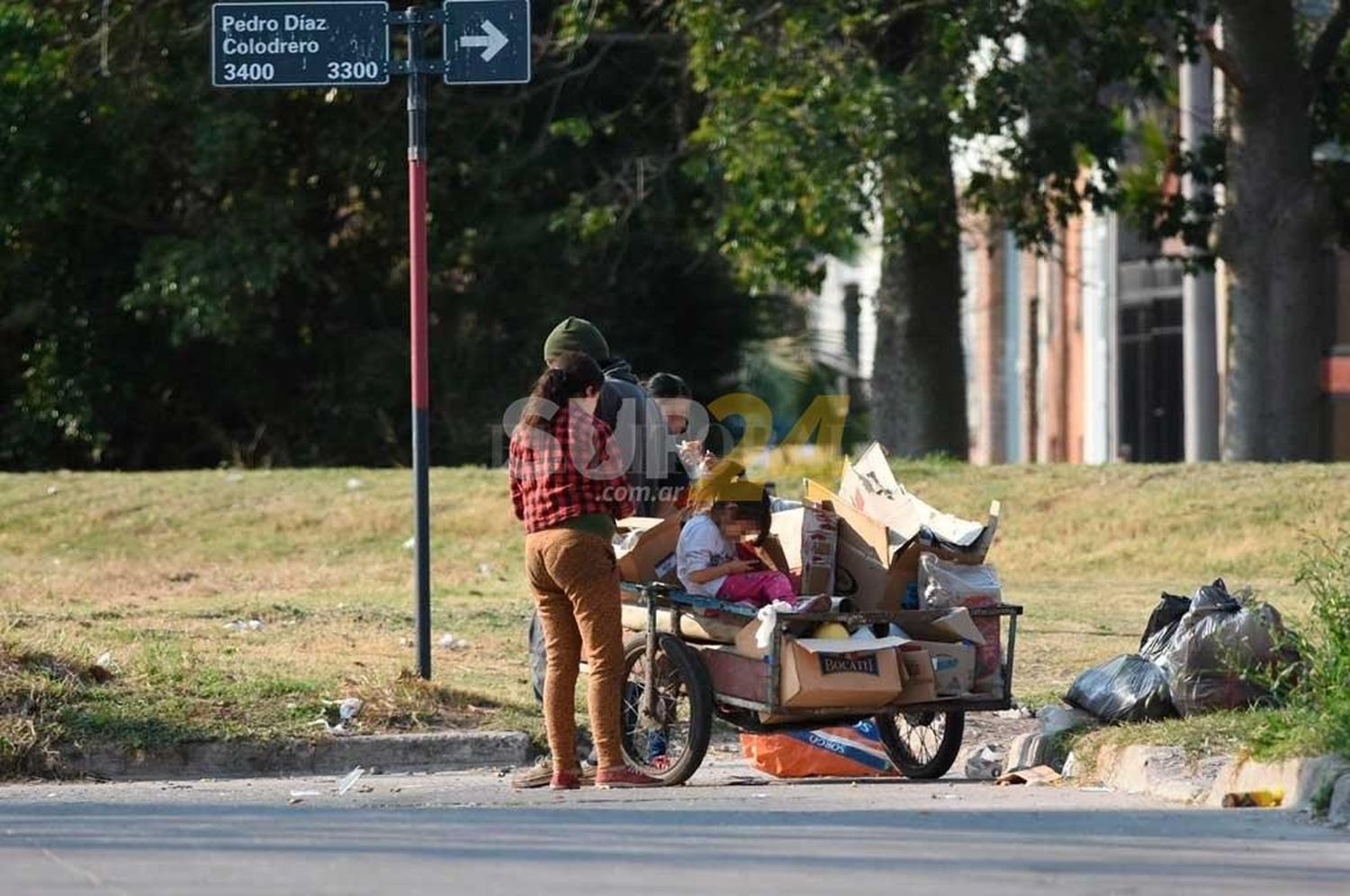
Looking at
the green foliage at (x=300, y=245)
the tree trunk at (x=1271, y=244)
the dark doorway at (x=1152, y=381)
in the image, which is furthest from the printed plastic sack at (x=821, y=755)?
the dark doorway at (x=1152, y=381)

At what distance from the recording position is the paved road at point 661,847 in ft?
21.3

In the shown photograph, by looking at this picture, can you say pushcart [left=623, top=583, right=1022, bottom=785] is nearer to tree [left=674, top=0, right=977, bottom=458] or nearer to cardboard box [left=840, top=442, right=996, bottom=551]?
cardboard box [left=840, top=442, right=996, bottom=551]

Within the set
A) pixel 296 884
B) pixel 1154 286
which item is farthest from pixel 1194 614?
pixel 1154 286

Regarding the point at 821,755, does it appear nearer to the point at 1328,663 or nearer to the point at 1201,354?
the point at 1328,663

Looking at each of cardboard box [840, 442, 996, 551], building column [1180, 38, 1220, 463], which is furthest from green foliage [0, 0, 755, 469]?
cardboard box [840, 442, 996, 551]

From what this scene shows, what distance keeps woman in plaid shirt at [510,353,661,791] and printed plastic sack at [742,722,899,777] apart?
33.8 inches

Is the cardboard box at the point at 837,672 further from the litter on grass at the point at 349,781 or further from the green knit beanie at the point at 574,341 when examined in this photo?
the litter on grass at the point at 349,781

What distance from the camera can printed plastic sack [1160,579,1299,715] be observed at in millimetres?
9688

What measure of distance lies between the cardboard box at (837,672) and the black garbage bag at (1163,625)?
4.16 ft

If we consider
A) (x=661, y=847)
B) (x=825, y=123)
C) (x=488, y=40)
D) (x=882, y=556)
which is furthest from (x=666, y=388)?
(x=825, y=123)

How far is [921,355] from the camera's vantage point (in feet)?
78.9

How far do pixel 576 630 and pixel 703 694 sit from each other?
21.8 inches

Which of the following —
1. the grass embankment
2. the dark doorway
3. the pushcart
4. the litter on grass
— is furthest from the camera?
the dark doorway

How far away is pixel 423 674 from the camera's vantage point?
11.2 meters
